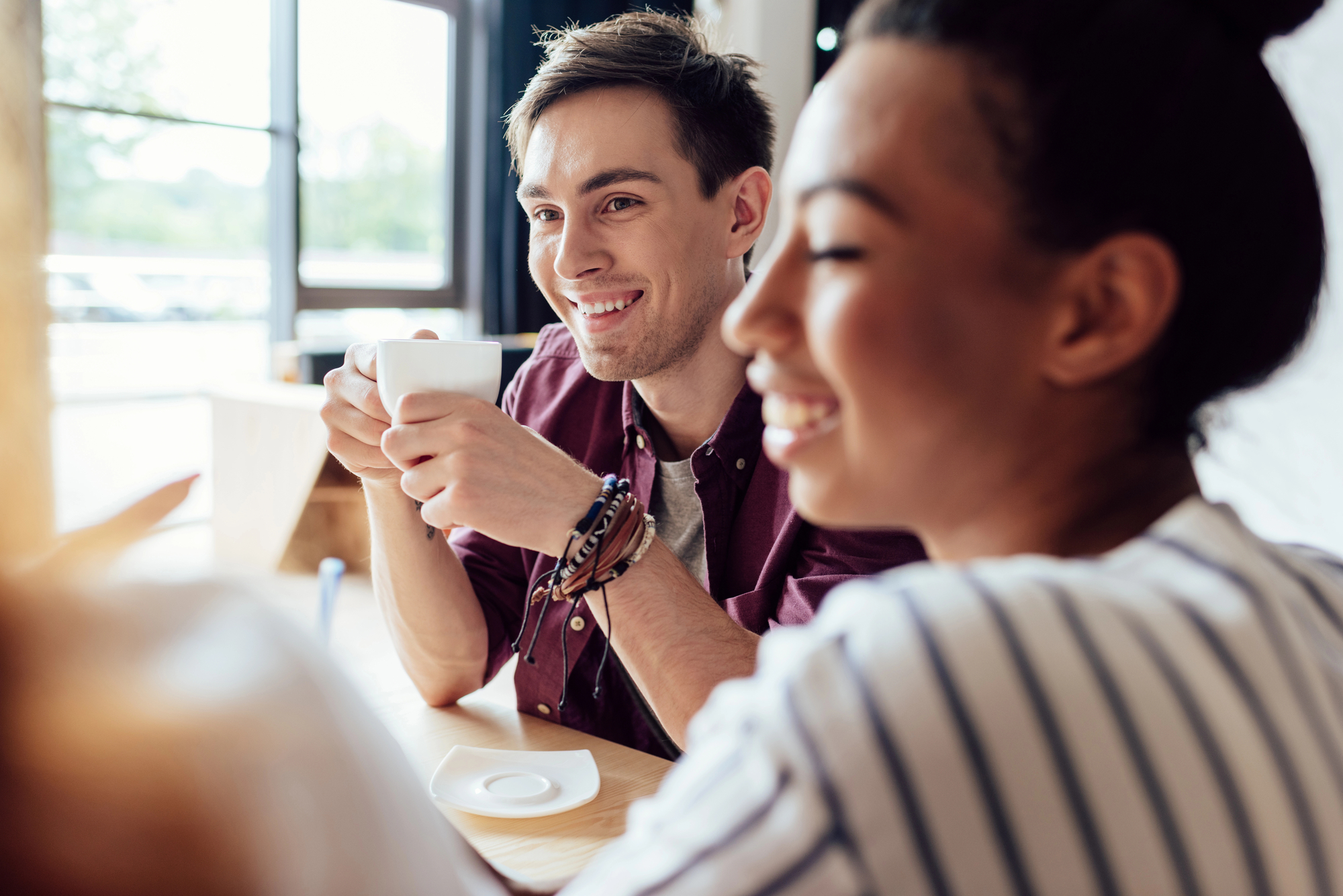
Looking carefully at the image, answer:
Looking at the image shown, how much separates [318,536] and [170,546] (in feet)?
8.33

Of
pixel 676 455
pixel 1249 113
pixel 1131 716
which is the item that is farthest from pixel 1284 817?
pixel 676 455

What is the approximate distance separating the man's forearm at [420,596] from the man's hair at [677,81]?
675 millimetres

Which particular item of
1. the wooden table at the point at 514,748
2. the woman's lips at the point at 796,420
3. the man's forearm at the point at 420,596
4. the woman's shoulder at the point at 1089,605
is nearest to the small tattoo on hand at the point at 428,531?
the man's forearm at the point at 420,596

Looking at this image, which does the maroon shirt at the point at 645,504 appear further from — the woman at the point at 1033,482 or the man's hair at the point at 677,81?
the woman at the point at 1033,482

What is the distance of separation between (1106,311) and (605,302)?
1.13m

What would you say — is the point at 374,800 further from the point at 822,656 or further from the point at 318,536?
the point at 318,536

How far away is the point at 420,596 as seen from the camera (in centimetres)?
142

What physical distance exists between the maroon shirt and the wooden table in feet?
0.34

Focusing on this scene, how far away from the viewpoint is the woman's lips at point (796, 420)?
1.95ft

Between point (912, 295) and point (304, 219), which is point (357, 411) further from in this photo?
point (304, 219)

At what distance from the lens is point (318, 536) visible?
279cm

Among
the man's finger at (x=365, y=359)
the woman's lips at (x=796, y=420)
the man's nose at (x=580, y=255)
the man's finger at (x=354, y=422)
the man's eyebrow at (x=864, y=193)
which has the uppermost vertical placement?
the man's eyebrow at (x=864, y=193)

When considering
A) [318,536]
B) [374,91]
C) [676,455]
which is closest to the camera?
[676,455]

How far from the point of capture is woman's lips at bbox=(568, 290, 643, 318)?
1.61 metres
